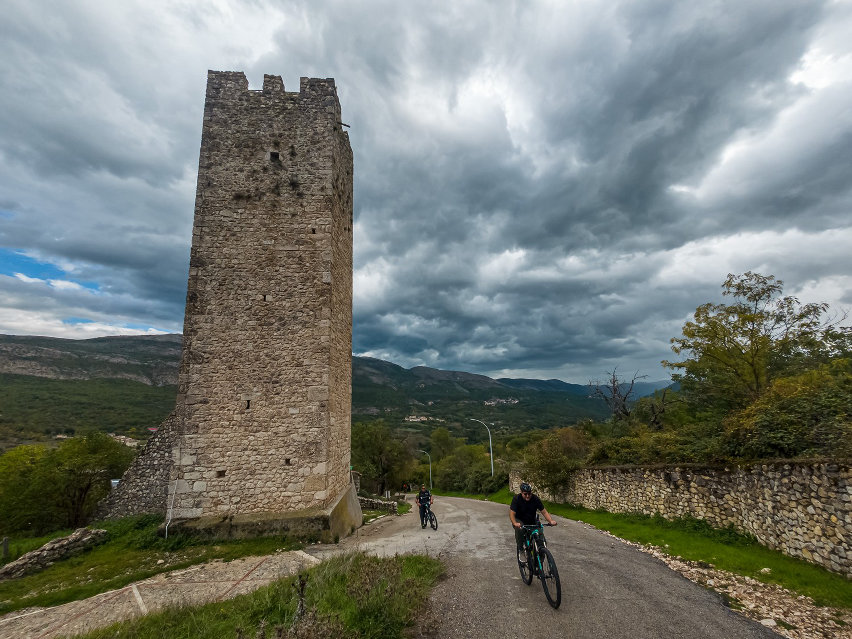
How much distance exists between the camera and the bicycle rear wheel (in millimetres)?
6309

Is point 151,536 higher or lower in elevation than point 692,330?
lower

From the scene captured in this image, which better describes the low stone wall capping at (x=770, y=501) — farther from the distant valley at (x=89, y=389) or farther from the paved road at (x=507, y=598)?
the distant valley at (x=89, y=389)

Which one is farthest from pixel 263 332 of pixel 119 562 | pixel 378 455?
pixel 378 455

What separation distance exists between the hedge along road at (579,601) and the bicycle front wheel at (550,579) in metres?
0.14

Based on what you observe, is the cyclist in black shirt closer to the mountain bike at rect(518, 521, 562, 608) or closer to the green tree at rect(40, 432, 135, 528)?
the mountain bike at rect(518, 521, 562, 608)

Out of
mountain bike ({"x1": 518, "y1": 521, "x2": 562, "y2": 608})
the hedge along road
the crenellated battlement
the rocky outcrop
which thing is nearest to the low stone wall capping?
the hedge along road

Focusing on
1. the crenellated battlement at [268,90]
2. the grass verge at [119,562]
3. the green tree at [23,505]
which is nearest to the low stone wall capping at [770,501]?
the grass verge at [119,562]

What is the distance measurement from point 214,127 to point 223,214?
3.06m

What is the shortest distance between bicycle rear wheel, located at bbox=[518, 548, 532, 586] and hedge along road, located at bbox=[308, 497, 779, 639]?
0.14 meters

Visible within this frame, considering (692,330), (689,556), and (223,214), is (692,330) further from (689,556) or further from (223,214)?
(223,214)

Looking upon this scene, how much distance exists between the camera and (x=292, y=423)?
439 inches

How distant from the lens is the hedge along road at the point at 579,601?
15.9ft

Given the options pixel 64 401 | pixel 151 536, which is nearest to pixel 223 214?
pixel 151 536

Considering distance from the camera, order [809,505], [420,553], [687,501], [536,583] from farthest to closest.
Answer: [687,501] → [420,553] → [809,505] → [536,583]
